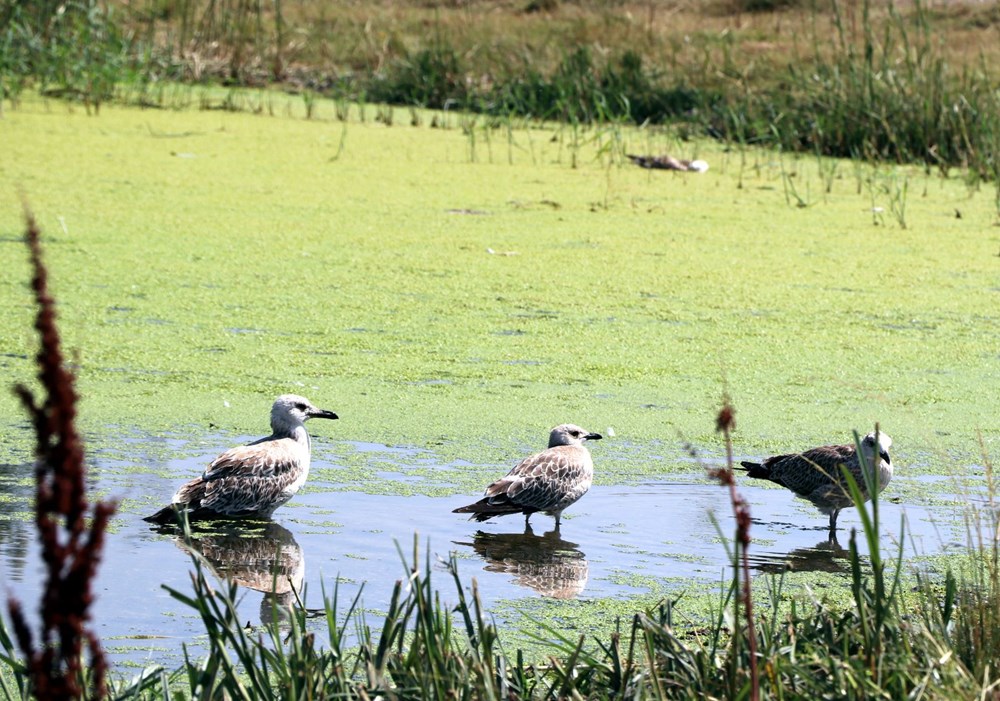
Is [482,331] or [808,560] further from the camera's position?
[482,331]

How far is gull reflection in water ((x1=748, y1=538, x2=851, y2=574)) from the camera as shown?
11.3 ft

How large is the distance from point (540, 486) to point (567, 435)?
447mm

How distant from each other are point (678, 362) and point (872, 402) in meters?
0.69

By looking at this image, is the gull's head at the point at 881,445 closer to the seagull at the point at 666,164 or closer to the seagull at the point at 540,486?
the seagull at the point at 540,486

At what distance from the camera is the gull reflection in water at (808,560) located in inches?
135

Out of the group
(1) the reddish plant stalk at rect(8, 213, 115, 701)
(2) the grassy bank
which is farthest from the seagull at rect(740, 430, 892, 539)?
(2) the grassy bank

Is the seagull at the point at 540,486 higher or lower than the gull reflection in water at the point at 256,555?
higher

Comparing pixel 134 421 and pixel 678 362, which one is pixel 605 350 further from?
pixel 134 421

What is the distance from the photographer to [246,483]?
3535mm

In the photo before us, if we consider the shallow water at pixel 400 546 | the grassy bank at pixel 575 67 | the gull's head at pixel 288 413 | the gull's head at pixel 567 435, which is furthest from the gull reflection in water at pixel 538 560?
the grassy bank at pixel 575 67

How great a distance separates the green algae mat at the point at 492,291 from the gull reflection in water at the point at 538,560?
31 centimetres

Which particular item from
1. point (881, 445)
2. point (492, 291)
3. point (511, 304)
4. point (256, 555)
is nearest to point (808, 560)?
point (881, 445)

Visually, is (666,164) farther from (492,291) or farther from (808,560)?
(808,560)

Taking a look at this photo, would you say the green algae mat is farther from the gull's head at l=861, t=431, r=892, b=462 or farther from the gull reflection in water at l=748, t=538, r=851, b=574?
the gull reflection in water at l=748, t=538, r=851, b=574
